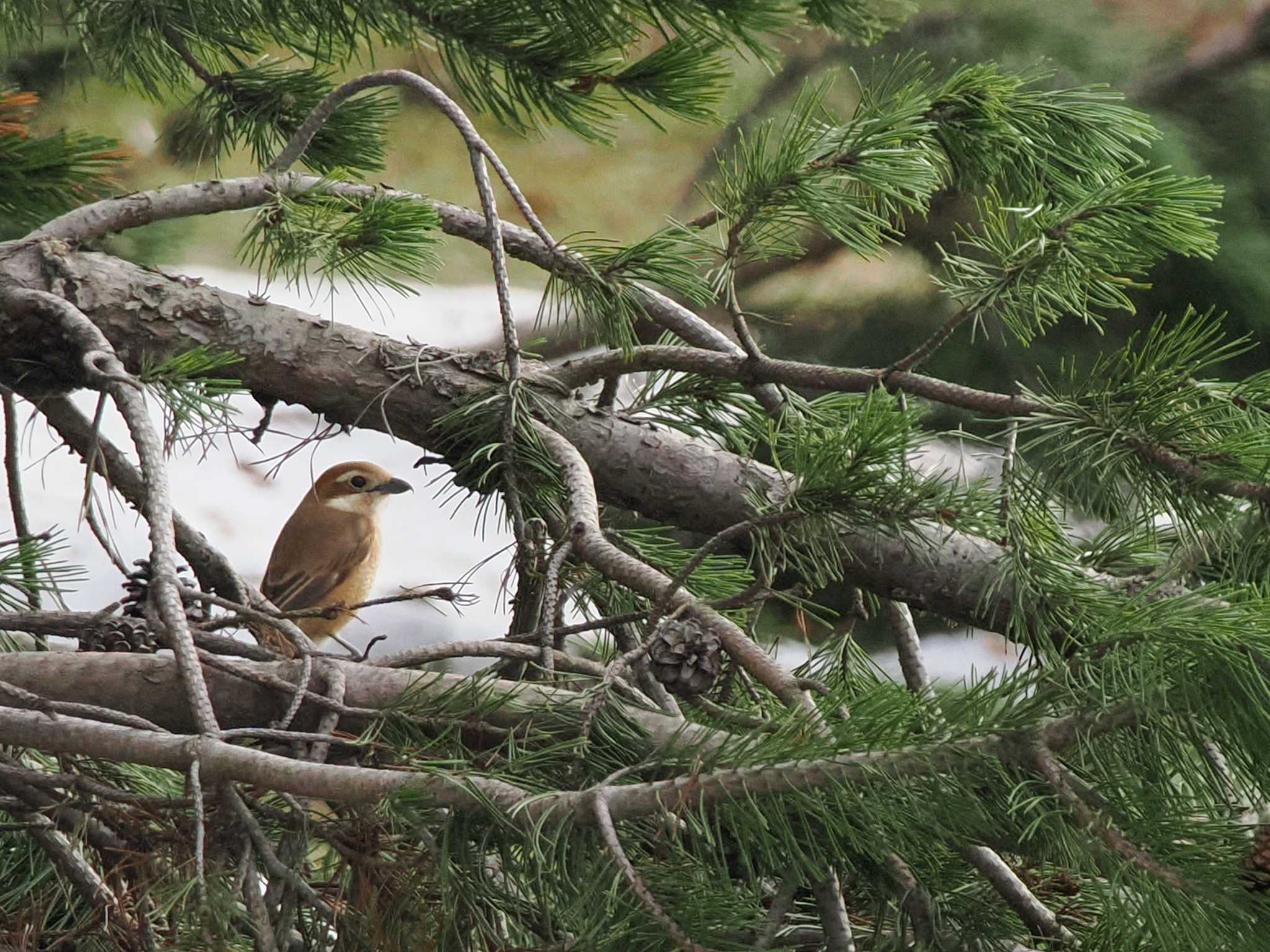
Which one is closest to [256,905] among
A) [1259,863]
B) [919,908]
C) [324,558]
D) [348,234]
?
[919,908]

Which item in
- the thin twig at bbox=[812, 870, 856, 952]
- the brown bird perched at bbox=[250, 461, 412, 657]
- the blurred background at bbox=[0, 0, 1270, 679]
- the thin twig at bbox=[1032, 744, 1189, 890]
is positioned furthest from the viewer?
the blurred background at bbox=[0, 0, 1270, 679]

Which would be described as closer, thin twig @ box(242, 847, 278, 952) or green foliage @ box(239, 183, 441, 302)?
thin twig @ box(242, 847, 278, 952)

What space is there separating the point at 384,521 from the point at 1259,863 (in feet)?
7.92

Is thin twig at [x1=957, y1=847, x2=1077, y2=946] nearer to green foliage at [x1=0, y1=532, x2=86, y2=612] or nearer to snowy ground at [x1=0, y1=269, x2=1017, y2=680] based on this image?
green foliage at [x1=0, y1=532, x2=86, y2=612]

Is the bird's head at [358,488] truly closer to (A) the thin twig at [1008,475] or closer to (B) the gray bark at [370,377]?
(B) the gray bark at [370,377]

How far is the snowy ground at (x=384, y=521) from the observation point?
2.64 metres

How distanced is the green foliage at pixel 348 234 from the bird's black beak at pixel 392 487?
0.58m

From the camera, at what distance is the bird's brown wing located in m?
1.48

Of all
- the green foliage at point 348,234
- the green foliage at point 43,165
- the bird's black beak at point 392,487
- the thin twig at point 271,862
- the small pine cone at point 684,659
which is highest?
the bird's black beak at point 392,487

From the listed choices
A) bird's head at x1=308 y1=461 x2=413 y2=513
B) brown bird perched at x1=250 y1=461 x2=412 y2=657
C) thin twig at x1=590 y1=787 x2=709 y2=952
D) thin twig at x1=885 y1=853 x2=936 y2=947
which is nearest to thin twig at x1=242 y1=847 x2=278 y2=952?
thin twig at x1=590 y1=787 x2=709 y2=952

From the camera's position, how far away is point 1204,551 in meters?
0.60

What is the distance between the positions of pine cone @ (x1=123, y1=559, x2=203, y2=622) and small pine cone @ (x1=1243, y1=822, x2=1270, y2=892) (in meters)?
0.58

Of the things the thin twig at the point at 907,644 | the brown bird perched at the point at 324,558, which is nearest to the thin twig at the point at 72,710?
the thin twig at the point at 907,644

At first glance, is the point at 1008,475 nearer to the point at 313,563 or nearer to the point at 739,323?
the point at 739,323
